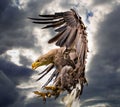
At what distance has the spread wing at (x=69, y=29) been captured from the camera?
14867mm

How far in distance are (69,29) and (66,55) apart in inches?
65.2

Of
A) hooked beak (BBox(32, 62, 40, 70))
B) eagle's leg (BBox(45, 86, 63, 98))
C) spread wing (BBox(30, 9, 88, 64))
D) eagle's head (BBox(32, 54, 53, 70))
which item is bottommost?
eagle's leg (BBox(45, 86, 63, 98))

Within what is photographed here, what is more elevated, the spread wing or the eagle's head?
the spread wing

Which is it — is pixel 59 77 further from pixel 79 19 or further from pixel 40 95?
pixel 79 19

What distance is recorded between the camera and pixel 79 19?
15.3 meters

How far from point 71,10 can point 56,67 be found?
2819 mm

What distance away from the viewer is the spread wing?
1487 cm

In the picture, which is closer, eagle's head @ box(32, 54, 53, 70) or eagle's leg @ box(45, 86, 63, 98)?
eagle's leg @ box(45, 86, 63, 98)

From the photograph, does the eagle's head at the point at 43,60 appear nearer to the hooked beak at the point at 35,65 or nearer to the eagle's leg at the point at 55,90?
the hooked beak at the point at 35,65

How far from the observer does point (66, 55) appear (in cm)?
1452

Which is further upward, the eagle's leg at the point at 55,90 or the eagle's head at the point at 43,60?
the eagle's head at the point at 43,60

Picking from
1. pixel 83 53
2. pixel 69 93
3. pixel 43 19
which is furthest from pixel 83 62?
pixel 43 19

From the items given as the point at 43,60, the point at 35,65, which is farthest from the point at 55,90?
the point at 43,60

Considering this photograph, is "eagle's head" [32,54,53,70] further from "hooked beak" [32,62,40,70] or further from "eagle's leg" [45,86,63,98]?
"eagle's leg" [45,86,63,98]
